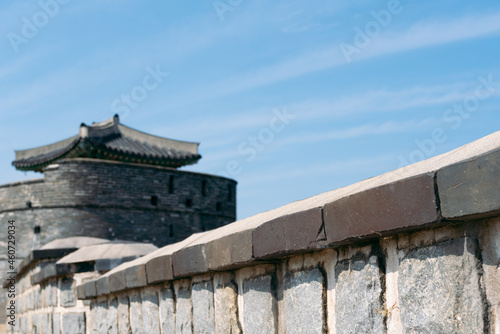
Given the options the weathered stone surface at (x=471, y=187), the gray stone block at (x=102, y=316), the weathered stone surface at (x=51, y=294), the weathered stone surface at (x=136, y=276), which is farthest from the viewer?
the weathered stone surface at (x=51, y=294)

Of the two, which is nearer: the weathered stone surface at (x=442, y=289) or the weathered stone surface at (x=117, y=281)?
the weathered stone surface at (x=442, y=289)

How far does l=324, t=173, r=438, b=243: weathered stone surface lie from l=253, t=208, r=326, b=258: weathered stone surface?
0.07 meters

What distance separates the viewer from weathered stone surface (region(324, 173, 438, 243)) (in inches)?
69.1

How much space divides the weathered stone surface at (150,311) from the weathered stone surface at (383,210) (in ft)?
7.41

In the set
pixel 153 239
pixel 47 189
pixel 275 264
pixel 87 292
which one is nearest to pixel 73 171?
pixel 47 189

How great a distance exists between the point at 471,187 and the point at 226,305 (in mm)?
1821

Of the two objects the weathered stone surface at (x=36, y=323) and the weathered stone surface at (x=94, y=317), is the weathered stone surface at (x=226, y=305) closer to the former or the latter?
the weathered stone surface at (x=94, y=317)

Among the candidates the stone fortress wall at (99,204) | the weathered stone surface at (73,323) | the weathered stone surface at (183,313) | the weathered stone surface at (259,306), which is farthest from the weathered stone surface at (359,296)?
the stone fortress wall at (99,204)

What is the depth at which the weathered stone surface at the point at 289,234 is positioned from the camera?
2330 mm

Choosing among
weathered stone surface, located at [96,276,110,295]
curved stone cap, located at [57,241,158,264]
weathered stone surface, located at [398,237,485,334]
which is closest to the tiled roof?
curved stone cap, located at [57,241,158,264]

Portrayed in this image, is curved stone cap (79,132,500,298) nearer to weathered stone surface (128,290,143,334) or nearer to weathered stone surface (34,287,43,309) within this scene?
weathered stone surface (128,290,143,334)

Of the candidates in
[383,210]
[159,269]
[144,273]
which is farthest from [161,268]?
[383,210]

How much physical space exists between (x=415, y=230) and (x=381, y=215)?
108 mm

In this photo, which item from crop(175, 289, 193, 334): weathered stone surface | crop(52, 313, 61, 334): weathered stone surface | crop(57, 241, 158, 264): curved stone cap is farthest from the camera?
crop(52, 313, 61, 334): weathered stone surface
